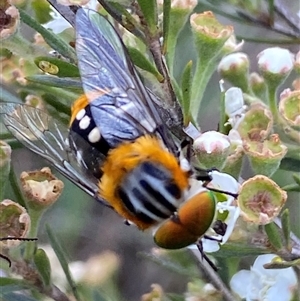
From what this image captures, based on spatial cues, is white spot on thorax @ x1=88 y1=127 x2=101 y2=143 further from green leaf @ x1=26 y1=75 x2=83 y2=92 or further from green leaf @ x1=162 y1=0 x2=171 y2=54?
green leaf @ x1=162 y1=0 x2=171 y2=54

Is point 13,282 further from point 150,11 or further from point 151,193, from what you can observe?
point 150,11

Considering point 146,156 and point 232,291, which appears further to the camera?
point 232,291

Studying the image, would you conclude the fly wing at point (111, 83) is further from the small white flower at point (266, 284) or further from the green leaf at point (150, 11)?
the small white flower at point (266, 284)

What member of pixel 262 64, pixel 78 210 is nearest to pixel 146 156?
pixel 262 64

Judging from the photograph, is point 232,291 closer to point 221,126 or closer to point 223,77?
point 221,126

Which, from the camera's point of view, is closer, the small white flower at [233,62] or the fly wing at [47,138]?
the fly wing at [47,138]

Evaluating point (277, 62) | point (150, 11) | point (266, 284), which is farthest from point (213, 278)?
point (150, 11)

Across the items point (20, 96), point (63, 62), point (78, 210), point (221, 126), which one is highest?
point (63, 62)

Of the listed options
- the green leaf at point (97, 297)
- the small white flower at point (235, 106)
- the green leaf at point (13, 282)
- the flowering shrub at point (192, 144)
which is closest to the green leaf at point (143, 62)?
the flowering shrub at point (192, 144)
